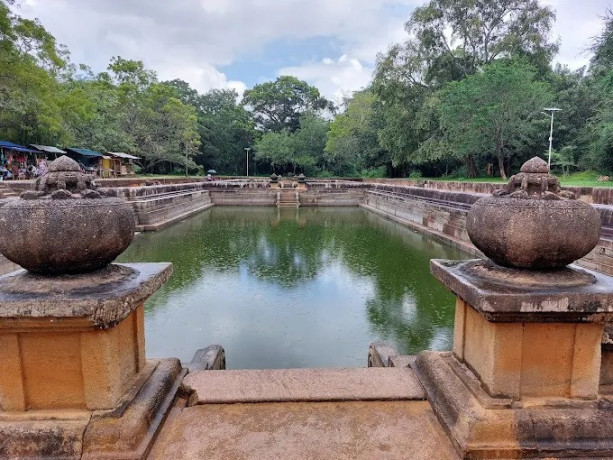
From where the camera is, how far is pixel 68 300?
1.63 metres

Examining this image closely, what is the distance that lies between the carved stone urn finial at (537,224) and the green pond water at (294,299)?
7.29ft

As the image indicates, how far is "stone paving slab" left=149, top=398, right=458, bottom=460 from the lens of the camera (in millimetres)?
1766

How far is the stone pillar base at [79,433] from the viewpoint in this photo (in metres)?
1.67

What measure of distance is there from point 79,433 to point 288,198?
20182 mm

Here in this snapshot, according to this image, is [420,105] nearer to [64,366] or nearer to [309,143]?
[309,143]

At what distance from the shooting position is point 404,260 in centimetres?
Result: 785

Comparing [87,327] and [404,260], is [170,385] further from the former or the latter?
[404,260]

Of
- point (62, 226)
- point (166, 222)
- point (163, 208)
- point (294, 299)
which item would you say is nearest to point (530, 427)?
point (62, 226)

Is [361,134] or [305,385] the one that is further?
[361,134]

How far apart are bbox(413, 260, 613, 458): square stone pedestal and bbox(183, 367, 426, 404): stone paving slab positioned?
300mm

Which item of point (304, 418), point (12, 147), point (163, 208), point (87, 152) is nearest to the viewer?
point (304, 418)

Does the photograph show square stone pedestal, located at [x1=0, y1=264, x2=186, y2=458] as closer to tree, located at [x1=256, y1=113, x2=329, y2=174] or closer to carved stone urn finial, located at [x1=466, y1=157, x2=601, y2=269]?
carved stone urn finial, located at [x1=466, y1=157, x2=601, y2=269]

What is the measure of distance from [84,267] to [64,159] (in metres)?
0.54

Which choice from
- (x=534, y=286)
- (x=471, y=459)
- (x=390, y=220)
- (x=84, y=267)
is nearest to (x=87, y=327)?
(x=84, y=267)
